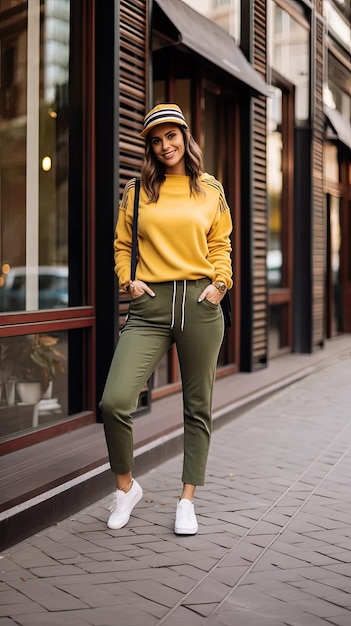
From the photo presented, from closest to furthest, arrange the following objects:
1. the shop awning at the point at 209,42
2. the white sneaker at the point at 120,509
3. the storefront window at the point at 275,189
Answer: the white sneaker at the point at 120,509, the shop awning at the point at 209,42, the storefront window at the point at 275,189

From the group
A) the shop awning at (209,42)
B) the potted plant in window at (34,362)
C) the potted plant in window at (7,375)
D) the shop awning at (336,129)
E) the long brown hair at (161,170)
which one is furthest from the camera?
the shop awning at (336,129)

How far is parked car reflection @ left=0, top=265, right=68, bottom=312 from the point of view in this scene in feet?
18.2

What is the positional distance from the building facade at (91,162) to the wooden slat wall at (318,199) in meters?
2.35

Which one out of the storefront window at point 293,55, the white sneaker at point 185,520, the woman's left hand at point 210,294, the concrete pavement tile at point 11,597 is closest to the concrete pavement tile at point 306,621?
the concrete pavement tile at point 11,597

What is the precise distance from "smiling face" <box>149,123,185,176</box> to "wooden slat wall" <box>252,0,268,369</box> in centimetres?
526

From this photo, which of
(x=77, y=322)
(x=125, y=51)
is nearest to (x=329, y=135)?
(x=125, y=51)

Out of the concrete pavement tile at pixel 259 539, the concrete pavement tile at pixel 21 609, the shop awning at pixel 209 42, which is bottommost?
the concrete pavement tile at pixel 21 609

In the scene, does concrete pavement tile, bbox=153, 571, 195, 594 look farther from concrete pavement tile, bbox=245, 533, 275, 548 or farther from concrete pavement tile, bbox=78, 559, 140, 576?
concrete pavement tile, bbox=245, 533, 275, 548

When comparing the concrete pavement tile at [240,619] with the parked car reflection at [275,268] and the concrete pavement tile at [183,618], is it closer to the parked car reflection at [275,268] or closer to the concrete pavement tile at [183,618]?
the concrete pavement tile at [183,618]

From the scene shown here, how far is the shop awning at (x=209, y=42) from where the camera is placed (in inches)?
281

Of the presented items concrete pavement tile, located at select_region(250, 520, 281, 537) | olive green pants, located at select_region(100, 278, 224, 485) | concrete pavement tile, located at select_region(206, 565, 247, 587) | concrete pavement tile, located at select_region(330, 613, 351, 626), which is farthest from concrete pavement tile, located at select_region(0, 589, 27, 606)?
concrete pavement tile, located at select_region(250, 520, 281, 537)

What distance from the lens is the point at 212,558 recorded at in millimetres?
4113

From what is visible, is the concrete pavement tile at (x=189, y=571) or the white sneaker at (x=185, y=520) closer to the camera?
the concrete pavement tile at (x=189, y=571)

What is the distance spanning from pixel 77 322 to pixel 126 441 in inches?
75.5
